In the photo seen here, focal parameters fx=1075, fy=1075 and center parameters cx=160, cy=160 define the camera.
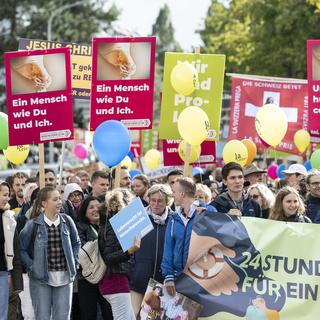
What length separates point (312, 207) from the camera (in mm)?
11492

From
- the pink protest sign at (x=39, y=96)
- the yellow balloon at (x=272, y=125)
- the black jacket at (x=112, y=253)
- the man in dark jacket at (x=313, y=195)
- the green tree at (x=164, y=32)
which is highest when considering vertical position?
the pink protest sign at (x=39, y=96)

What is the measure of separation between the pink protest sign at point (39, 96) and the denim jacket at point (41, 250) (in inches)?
88.9

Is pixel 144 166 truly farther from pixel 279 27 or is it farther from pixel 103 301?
pixel 279 27

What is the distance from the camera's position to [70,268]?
10336 millimetres

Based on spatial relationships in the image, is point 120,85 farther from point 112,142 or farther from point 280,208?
point 280,208

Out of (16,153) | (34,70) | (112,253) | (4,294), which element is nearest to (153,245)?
(112,253)

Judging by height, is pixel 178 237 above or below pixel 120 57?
below

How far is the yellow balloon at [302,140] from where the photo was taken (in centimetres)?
1750

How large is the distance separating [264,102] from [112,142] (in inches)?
287

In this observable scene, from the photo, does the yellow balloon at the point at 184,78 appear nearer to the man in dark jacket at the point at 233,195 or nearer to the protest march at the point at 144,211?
the protest march at the point at 144,211

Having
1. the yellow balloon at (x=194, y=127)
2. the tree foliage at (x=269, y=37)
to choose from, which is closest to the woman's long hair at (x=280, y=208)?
the yellow balloon at (x=194, y=127)

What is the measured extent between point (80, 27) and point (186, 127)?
4491cm

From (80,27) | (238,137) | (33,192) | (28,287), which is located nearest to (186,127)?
(33,192)

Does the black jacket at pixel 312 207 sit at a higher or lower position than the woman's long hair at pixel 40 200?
lower
